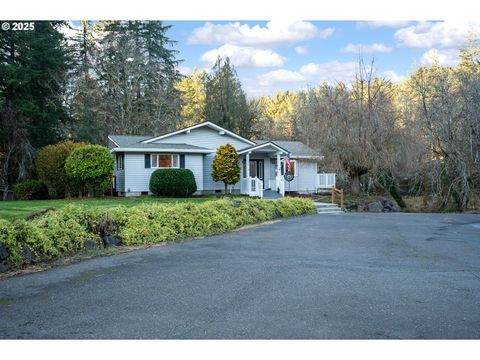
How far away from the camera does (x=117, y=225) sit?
383 inches

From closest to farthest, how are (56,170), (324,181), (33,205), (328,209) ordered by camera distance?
(33,205) → (328,209) → (56,170) → (324,181)

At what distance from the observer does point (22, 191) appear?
21.8 meters

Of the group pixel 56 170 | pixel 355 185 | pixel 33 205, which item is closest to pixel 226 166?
pixel 56 170

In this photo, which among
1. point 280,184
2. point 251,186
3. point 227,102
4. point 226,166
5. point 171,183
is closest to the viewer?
point 171,183

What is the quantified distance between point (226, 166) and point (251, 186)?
187 cm

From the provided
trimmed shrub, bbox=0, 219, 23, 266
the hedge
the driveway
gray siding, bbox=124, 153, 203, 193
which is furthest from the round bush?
trimmed shrub, bbox=0, 219, 23, 266

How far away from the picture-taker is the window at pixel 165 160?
904 inches

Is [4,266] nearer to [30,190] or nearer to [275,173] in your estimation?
[30,190]

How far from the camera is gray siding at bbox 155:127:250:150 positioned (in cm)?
2490

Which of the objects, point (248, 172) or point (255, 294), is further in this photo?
point (248, 172)

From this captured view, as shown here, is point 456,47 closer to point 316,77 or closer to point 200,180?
point 316,77

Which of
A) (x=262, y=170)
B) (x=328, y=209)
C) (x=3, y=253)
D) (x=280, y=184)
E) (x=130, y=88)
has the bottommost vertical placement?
(x=328, y=209)

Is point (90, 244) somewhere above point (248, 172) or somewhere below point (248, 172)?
below

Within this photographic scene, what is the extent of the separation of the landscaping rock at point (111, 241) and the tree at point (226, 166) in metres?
13.9
